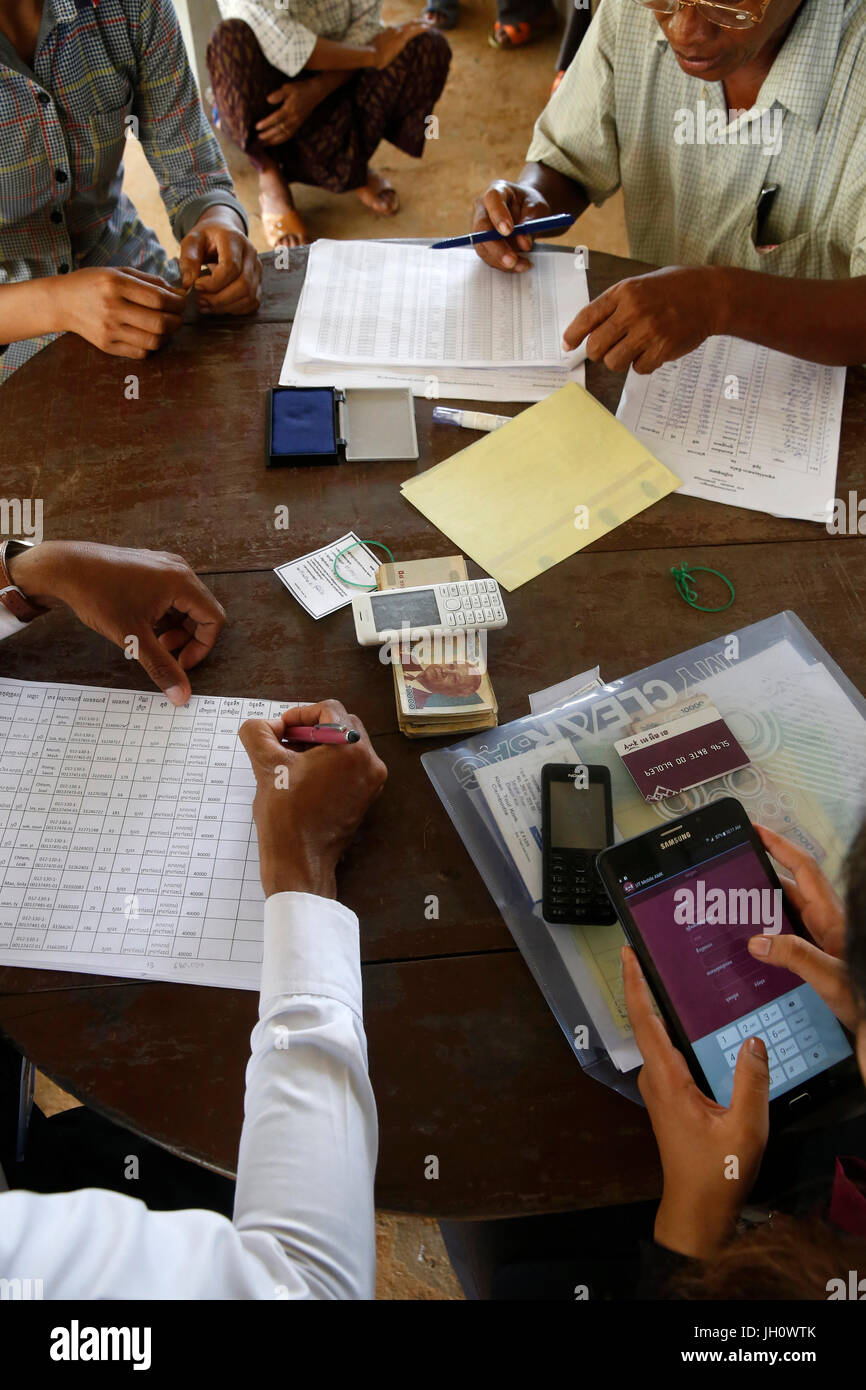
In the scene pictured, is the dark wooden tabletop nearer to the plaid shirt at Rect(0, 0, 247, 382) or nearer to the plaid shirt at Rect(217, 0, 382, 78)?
the plaid shirt at Rect(0, 0, 247, 382)

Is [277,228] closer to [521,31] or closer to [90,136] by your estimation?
[90,136]

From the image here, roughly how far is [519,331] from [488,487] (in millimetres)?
291

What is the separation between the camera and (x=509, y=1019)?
2.71 feet

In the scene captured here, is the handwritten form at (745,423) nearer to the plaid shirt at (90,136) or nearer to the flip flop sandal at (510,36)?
the plaid shirt at (90,136)

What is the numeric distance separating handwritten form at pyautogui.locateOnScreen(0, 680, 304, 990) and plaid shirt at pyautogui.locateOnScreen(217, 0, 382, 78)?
211 centimetres

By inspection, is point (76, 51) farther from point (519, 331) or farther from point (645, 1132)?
point (645, 1132)

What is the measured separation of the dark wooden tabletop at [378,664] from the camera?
0.78m

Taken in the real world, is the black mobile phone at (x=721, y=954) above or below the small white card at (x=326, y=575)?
below

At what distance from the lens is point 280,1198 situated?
73cm

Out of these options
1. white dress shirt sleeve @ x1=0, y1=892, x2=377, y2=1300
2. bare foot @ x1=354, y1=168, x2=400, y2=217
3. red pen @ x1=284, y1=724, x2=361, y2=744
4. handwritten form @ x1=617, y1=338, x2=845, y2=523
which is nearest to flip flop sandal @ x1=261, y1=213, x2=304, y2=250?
bare foot @ x1=354, y1=168, x2=400, y2=217

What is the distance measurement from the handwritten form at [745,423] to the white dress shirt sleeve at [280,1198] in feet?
2.41

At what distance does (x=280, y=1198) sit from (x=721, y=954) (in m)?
0.42

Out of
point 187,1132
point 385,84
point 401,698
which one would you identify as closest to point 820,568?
point 401,698

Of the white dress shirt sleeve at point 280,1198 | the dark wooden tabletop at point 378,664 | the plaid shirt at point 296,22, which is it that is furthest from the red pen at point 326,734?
the plaid shirt at point 296,22
